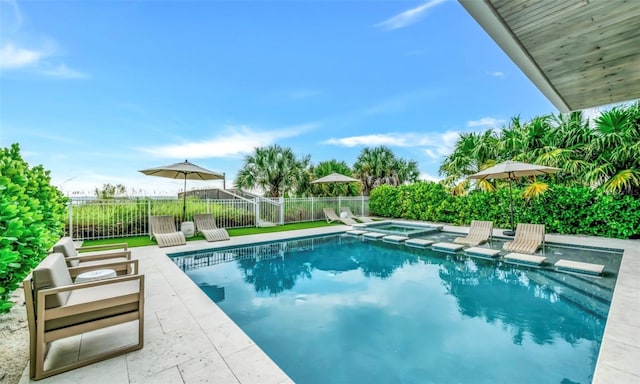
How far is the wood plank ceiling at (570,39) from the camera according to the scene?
193 cm

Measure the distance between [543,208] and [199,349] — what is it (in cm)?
1252

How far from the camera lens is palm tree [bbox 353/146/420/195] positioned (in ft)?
67.4

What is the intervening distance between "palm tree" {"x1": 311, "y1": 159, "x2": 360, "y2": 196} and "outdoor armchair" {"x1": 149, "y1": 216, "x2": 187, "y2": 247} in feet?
29.3

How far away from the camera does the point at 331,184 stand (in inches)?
688

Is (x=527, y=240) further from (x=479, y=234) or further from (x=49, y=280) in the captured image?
(x=49, y=280)

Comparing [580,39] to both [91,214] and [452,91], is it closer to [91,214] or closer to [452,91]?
[91,214]

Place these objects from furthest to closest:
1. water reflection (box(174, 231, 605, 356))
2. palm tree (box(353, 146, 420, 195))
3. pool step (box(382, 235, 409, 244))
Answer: palm tree (box(353, 146, 420, 195))
pool step (box(382, 235, 409, 244))
water reflection (box(174, 231, 605, 356))

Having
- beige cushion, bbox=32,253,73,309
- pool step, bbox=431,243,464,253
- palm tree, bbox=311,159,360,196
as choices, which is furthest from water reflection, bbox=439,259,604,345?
palm tree, bbox=311,159,360,196

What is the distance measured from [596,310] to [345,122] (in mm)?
18402

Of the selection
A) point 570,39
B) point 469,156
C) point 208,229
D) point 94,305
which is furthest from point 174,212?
point 469,156

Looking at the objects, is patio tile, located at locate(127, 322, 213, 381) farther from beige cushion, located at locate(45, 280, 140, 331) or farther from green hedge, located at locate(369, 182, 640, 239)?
green hedge, located at locate(369, 182, 640, 239)

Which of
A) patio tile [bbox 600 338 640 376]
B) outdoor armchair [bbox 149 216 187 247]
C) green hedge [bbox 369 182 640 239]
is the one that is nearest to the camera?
patio tile [bbox 600 338 640 376]

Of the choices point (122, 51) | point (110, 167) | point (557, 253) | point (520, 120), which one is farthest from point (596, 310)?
point (110, 167)

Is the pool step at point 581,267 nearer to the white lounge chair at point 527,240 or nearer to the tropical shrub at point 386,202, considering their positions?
the white lounge chair at point 527,240
